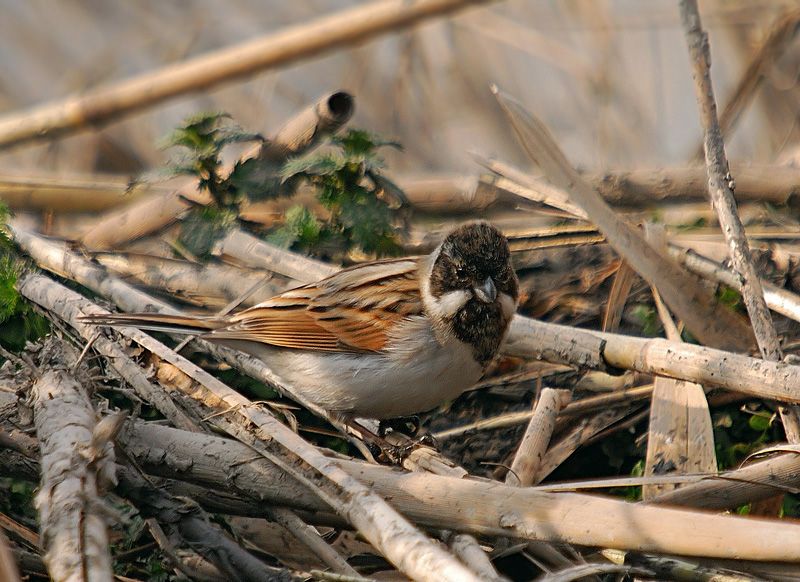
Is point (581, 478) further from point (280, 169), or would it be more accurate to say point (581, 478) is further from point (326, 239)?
point (280, 169)

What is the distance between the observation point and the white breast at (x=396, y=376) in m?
3.86

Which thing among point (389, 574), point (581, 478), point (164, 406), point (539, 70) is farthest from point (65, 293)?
point (539, 70)

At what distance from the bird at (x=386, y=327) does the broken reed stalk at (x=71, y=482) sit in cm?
82

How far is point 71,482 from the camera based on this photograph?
8.23 ft

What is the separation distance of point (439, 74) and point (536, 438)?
4.13 m

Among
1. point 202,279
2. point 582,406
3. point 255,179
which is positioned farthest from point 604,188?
point 202,279

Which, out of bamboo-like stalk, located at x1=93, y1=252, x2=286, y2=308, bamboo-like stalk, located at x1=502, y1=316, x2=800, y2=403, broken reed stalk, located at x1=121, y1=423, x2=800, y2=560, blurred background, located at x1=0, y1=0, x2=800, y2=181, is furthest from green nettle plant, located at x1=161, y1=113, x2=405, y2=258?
blurred background, located at x1=0, y1=0, x2=800, y2=181

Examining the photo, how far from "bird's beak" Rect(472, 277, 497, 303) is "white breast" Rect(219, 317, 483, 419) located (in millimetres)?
189

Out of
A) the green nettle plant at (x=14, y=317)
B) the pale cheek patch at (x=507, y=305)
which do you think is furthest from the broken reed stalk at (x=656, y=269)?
the green nettle plant at (x=14, y=317)

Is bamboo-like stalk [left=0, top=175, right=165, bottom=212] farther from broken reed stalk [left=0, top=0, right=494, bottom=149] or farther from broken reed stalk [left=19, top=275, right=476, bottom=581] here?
broken reed stalk [left=19, top=275, right=476, bottom=581]

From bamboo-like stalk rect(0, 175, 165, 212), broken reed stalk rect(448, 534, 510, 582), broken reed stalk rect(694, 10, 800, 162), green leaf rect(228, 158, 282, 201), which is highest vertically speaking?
broken reed stalk rect(694, 10, 800, 162)

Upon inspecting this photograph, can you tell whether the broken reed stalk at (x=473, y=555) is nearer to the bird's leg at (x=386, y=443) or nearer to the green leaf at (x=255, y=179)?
the bird's leg at (x=386, y=443)

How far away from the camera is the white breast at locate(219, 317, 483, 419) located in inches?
152

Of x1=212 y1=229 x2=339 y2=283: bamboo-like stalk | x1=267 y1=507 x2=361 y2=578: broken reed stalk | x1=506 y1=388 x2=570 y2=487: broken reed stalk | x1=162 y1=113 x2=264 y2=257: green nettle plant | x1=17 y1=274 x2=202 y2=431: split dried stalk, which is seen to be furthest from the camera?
x1=162 y1=113 x2=264 y2=257: green nettle plant
